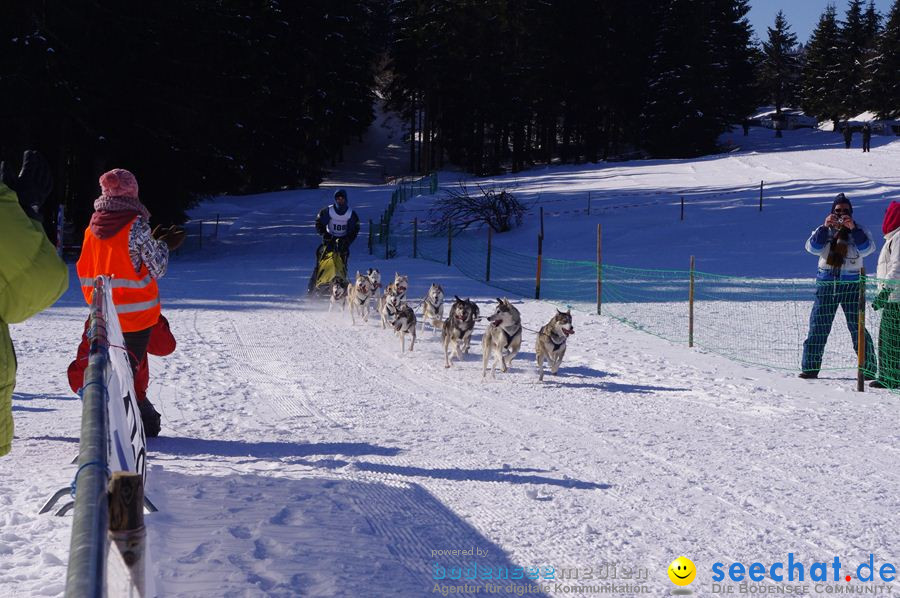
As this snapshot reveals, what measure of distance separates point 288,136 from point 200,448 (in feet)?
140

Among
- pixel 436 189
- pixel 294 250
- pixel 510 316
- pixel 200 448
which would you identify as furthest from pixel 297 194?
pixel 200 448

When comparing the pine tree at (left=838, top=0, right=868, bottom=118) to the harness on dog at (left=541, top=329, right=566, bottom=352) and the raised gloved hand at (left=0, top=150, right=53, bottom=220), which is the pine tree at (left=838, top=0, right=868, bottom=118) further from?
the raised gloved hand at (left=0, top=150, right=53, bottom=220)

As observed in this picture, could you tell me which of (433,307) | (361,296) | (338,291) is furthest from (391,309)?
(338,291)

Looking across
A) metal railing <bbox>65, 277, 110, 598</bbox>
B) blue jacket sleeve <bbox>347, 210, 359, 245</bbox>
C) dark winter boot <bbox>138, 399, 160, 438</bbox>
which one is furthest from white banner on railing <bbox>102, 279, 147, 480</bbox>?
blue jacket sleeve <bbox>347, 210, 359, 245</bbox>

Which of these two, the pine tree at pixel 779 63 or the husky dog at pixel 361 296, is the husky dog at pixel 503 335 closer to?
the husky dog at pixel 361 296

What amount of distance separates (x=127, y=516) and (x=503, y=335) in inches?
316

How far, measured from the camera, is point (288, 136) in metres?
47.7

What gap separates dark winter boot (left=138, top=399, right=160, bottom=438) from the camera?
6.51 m

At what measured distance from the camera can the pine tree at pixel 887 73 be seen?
6525 cm

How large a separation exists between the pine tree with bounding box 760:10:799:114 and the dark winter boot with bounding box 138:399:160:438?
89.7m

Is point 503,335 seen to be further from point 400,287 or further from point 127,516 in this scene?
point 127,516

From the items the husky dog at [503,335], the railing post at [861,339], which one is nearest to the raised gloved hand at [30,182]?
the husky dog at [503,335]

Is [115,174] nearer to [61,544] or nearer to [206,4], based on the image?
[61,544]

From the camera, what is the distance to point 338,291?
15266mm
